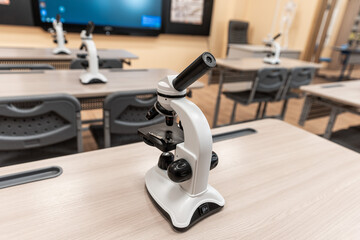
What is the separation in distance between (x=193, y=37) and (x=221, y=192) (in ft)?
16.5

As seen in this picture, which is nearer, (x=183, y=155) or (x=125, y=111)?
(x=183, y=155)

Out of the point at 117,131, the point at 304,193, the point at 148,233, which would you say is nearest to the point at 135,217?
the point at 148,233

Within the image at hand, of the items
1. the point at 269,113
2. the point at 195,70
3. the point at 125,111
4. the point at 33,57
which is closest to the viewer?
the point at 195,70

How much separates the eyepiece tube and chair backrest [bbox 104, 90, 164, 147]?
83 centimetres

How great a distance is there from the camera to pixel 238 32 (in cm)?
544

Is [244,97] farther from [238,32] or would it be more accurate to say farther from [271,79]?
[238,32]

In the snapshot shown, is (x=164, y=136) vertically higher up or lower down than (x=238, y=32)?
lower down

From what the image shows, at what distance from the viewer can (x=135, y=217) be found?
60 centimetres

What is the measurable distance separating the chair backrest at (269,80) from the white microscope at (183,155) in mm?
2099

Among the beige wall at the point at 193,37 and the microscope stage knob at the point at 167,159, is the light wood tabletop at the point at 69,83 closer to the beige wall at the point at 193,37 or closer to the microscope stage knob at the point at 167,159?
the microscope stage knob at the point at 167,159

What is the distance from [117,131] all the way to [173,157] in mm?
859

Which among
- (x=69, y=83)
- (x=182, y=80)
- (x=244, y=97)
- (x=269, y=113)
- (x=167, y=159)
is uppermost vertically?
(x=182, y=80)

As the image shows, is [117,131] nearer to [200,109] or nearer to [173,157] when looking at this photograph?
[173,157]

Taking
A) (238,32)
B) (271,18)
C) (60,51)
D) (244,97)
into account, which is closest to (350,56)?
(271,18)
